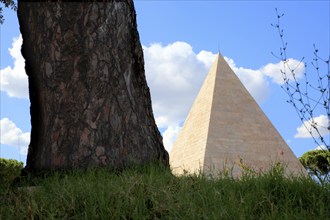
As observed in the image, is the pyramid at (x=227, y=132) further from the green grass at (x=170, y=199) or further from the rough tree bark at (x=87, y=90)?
the green grass at (x=170, y=199)

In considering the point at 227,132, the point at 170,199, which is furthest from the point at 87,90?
the point at 227,132

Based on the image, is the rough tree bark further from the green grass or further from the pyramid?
the pyramid

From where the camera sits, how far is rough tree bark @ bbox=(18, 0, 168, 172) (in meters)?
5.14

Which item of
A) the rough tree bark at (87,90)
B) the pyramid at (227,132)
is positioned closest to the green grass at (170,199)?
the rough tree bark at (87,90)

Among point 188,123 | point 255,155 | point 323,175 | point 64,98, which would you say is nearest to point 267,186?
point 323,175

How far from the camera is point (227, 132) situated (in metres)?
17.8

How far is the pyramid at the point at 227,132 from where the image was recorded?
56.8 feet

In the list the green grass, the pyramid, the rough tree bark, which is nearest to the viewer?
the green grass

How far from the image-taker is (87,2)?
537 centimetres

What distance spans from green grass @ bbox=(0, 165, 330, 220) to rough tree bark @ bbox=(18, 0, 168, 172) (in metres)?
0.48

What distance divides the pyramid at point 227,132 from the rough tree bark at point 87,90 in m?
11.4

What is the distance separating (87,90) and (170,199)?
1793 mm

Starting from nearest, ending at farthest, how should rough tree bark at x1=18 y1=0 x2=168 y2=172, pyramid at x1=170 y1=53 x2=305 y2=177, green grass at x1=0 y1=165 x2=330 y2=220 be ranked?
green grass at x1=0 y1=165 x2=330 y2=220 → rough tree bark at x1=18 y1=0 x2=168 y2=172 → pyramid at x1=170 y1=53 x2=305 y2=177

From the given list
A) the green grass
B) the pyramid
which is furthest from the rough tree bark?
the pyramid
